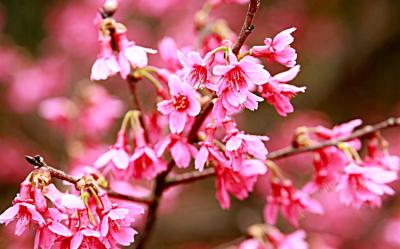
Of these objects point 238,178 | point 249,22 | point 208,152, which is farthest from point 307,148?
point 249,22

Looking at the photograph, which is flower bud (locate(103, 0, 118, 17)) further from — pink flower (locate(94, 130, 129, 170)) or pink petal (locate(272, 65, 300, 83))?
pink petal (locate(272, 65, 300, 83))

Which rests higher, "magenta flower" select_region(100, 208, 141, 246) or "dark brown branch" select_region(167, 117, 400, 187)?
"dark brown branch" select_region(167, 117, 400, 187)

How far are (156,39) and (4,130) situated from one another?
3.32 feet

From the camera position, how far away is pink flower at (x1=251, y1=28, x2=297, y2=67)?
1.13 metres

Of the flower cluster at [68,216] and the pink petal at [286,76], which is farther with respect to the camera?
the pink petal at [286,76]

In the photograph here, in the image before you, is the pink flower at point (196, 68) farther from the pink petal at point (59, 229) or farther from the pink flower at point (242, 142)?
the pink petal at point (59, 229)

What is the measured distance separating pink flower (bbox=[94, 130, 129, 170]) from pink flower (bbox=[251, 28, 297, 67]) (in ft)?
1.19

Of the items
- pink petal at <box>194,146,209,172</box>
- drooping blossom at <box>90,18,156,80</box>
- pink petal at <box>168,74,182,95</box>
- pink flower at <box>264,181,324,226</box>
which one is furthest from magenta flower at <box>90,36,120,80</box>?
pink flower at <box>264,181,324,226</box>

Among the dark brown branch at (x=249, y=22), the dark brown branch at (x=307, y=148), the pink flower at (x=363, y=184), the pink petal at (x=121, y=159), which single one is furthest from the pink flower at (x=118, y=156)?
the pink flower at (x=363, y=184)

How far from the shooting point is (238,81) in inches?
43.8

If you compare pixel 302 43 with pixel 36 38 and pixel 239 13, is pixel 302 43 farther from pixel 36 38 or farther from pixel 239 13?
pixel 36 38

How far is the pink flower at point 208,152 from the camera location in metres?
1.20

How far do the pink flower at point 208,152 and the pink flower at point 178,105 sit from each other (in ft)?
0.16

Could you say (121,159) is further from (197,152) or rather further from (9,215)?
Result: (9,215)
